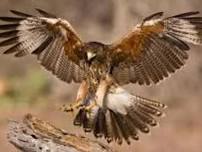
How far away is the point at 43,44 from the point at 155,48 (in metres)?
1.09

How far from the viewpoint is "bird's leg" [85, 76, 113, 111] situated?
9442mm

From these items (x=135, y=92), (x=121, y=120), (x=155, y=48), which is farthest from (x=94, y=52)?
(x=135, y=92)

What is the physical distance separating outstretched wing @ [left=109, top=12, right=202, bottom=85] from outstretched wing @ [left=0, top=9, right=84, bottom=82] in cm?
43

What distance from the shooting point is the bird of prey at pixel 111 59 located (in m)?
9.44

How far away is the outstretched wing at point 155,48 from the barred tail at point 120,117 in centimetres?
21

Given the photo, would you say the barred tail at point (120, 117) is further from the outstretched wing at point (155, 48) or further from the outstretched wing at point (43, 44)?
the outstretched wing at point (43, 44)

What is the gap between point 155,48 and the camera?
9.75 meters

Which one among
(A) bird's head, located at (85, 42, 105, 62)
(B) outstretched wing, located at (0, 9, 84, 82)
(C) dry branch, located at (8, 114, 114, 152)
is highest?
(B) outstretched wing, located at (0, 9, 84, 82)

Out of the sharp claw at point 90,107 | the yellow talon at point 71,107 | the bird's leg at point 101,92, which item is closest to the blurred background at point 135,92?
the bird's leg at point 101,92

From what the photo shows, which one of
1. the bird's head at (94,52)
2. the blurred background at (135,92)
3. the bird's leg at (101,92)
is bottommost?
the bird's leg at (101,92)

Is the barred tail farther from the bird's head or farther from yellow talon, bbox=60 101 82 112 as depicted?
the bird's head

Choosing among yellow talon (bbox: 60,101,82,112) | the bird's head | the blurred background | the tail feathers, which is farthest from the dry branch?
the blurred background

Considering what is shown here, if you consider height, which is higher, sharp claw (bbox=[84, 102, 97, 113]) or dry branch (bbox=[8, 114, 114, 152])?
sharp claw (bbox=[84, 102, 97, 113])

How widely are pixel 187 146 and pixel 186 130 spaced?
679 mm
